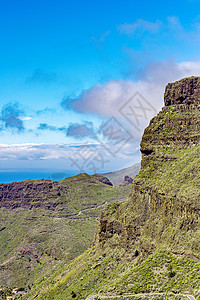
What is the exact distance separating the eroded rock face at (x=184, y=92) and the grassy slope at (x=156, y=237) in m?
4.84

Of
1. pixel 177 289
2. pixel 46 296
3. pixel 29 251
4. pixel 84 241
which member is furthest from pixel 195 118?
pixel 29 251

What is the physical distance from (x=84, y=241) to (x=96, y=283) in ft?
246

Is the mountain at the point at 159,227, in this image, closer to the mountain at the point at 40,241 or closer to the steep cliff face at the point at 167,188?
the steep cliff face at the point at 167,188

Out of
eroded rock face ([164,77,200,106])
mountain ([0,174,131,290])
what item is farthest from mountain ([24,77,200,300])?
mountain ([0,174,131,290])

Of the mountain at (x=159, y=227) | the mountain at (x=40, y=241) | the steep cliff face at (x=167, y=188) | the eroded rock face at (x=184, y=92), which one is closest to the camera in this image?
the mountain at (x=159, y=227)

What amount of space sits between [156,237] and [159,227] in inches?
73.7

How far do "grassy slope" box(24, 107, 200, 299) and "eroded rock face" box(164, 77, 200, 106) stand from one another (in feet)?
15.9

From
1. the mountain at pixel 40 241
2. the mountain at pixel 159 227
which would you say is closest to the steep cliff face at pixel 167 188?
the mountain at pixel 159 227

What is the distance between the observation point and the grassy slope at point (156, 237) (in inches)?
1464

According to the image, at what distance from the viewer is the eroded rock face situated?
2472 inches

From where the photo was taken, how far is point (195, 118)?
57594 millimetres

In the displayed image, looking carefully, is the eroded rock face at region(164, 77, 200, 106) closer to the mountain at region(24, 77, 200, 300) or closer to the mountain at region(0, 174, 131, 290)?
Result: the mountain at region(24, 77, 200, 300)

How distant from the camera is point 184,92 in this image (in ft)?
212

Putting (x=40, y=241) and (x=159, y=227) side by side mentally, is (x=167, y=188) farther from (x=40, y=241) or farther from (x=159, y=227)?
(x=40, y=241)
